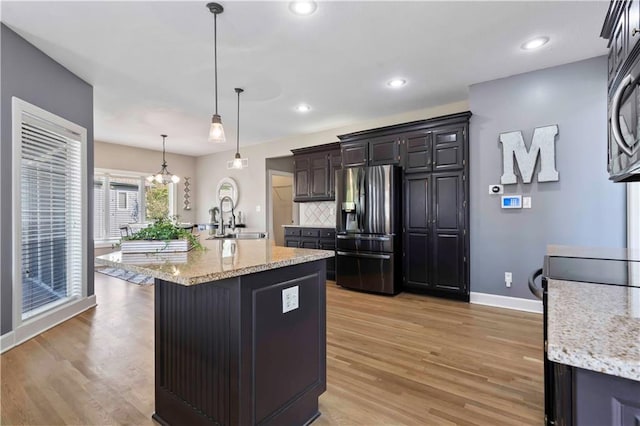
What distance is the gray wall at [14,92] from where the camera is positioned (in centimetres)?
265

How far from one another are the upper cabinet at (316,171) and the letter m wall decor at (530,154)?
8.45ft

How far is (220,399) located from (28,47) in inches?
141

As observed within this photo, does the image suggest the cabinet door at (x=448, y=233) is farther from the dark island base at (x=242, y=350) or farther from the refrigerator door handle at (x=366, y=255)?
the dark island base at (x=242, y=350)

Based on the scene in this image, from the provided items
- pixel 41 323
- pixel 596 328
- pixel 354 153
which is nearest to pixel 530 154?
pixel 354 153

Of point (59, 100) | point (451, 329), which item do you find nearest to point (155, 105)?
point (59, 100)

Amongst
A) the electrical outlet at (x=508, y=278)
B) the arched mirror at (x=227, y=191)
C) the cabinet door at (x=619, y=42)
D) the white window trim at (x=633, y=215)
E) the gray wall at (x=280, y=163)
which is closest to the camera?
the cabinet door at (x=619, y=42)

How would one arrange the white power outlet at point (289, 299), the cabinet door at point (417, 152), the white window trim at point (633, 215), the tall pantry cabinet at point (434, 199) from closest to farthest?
1. the white power outlet at point (289, 299)
2. the white window trim at point (633, 215)
3. the tall pantry cabinet at point (434, 199)
4. the cabinet door at point (417, 152)

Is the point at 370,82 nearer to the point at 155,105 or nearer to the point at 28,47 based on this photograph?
the point at 155,105

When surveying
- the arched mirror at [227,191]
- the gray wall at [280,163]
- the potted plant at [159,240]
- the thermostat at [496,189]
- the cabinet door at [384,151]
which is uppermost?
the gray wall at [280,163]

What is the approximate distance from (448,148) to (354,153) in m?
1.37

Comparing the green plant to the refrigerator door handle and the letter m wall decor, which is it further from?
the letter m wall decor

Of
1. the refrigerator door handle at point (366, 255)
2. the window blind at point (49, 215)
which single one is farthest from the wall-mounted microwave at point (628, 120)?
the window blind at point (49, 215)

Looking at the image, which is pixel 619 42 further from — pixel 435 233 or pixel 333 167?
pixel 333 167

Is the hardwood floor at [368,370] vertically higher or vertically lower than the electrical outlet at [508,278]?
lower
